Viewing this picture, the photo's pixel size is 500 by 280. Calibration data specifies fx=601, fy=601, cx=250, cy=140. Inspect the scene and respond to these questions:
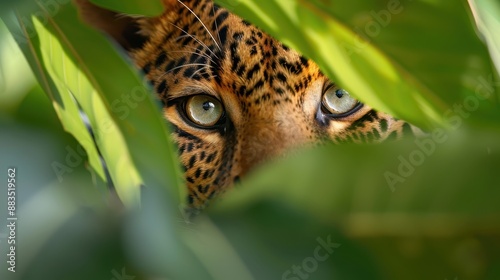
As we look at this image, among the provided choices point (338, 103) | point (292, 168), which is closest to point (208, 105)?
point (338, 103)

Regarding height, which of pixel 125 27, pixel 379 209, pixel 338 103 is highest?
pixel 125 27

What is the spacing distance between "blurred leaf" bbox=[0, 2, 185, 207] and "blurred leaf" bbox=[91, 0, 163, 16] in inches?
0.7

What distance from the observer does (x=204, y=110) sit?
0.96 m

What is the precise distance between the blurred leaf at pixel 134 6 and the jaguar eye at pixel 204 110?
0.56 meters

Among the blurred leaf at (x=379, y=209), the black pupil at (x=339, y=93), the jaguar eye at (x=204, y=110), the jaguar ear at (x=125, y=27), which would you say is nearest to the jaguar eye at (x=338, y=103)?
the black pupil at (x=339, y=93)

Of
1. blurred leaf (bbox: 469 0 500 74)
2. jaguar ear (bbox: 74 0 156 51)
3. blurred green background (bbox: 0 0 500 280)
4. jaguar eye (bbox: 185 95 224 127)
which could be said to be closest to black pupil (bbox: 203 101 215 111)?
jaguar eye (bbox: 185 95 224 127)

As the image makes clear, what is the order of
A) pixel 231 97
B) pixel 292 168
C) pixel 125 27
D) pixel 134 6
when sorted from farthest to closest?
pixel 231 97 → pixel 125 27 → pixel 134 6 → pixel 292 168

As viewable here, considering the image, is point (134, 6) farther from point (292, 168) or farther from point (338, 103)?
point (338, 103)

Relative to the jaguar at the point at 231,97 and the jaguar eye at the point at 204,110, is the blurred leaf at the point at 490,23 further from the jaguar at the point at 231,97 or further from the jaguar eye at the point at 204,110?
the jaguar eye at the point at 204,110

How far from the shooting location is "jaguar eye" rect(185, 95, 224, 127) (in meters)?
0.93

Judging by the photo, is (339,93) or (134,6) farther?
(339,93)

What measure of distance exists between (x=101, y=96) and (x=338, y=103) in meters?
0.63

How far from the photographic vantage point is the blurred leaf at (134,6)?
0.33 m

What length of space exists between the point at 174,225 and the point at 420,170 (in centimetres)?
11
